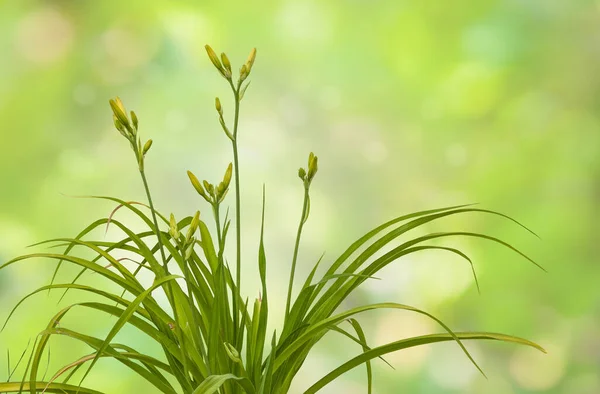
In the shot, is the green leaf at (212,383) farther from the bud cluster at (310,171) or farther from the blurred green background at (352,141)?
the blurred green background at (352,141)

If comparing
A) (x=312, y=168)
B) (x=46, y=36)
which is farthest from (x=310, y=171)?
(x=46, y=36)

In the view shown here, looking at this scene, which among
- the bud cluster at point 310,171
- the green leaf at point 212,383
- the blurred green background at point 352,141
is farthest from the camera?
the blurred green background at point 352,141

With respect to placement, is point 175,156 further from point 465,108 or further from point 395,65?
point 465,108

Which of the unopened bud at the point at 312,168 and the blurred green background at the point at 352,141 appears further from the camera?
the blurred green background at the point at 352,141

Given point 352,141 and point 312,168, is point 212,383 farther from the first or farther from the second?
point 352,141

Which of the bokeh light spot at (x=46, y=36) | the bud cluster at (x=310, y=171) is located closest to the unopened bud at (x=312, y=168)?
the bud cluster at (x=310, y=171)

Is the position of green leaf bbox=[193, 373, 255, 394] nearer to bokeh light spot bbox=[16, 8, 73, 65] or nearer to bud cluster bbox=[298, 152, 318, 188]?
bud cluster bbox=[298, 152, 318, 188]

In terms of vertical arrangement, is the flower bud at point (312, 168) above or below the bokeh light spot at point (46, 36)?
Result: below

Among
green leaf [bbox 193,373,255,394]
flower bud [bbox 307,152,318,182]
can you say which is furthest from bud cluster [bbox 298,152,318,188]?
green leaf [bbox 193,373,255,394]
